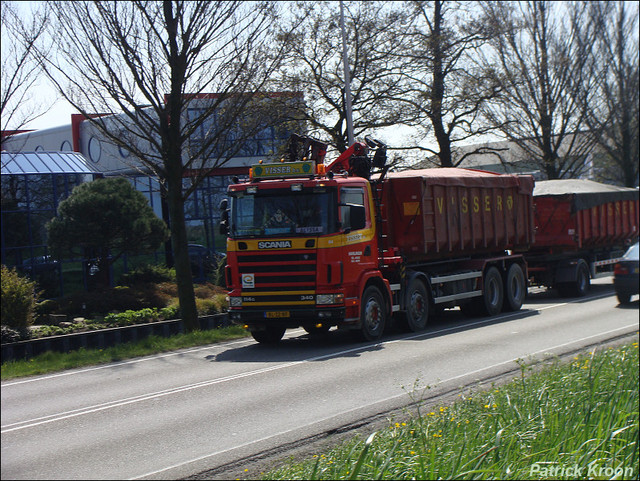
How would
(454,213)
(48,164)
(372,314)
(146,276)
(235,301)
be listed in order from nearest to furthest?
(235,301) < (372,314) < (454,213) < (146,276) < (48,164)

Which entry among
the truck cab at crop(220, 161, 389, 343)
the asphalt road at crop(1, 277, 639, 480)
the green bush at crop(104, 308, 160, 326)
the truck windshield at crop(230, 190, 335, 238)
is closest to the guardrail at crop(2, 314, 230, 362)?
the green bush at crop(104, 308, 160, 326)

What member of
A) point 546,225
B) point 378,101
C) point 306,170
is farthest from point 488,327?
point 378,101

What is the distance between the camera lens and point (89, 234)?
2131 cm

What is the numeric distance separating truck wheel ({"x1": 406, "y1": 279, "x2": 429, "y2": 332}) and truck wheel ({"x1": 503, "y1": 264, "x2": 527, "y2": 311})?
3671mm

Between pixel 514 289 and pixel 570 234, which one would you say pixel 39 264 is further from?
pixel 570 234

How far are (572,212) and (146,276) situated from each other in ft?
40.3

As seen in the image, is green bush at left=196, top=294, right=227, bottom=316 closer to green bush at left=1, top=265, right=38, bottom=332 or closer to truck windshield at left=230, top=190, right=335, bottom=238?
truck windshield at left=230, top=190, right=335, bottom=238

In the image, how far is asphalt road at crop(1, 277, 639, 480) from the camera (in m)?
3.64

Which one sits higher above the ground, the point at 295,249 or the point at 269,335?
the point at 295,249

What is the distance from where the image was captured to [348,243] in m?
13.4

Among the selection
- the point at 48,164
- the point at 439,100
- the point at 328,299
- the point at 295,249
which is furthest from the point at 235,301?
the point at 48,164

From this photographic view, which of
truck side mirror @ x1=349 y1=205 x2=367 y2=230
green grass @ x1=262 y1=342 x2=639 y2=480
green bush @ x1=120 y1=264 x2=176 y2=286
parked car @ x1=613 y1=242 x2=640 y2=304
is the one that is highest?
truck side mirror @ x1=349 y1=205 x2=367 y2=230

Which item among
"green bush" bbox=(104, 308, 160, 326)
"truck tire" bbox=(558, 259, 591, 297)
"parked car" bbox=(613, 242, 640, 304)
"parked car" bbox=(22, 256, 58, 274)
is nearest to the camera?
"parked car" bbox=(613, 242, 640, 304)

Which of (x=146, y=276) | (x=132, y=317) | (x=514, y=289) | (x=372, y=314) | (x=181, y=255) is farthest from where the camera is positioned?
(x=146, y=276)
